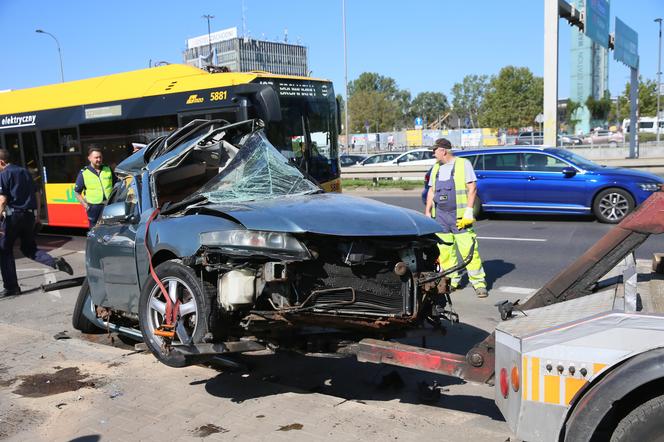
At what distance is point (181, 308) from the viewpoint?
14.7 feet

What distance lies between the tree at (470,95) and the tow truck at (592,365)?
3938 inches

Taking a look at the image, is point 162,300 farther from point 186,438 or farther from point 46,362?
point 46,362

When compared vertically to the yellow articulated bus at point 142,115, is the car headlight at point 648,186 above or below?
below

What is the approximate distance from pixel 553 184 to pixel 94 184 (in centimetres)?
929

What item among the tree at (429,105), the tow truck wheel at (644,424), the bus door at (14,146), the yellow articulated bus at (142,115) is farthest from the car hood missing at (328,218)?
the tree at (429,105)

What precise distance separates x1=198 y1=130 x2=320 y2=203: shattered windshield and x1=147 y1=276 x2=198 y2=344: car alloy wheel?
70cm

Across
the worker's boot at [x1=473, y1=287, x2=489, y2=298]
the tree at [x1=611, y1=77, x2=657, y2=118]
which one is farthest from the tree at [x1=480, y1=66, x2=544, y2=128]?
the worker's boot at [x1=473, y1=287, x2=489, y2=298]

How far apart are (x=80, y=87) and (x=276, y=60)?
86755mm

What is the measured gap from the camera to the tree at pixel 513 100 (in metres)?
79.2

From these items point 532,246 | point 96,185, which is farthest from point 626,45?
point 96,185

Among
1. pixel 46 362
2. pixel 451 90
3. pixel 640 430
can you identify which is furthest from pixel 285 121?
pixel 451 90

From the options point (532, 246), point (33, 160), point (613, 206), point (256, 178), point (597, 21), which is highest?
point (597, 21)

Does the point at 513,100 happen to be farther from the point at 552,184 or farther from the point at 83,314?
the point at 83,314

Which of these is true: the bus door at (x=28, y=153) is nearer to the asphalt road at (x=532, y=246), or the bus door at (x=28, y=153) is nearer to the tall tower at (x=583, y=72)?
the asphalt road at (x=532, y=246)
